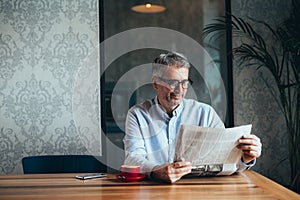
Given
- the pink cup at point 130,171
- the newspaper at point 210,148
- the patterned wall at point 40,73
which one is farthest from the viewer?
the patterned wall at point 40,73

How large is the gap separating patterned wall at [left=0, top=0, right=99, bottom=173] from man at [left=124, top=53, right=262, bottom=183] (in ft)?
3.42

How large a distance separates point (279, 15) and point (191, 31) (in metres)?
0.71

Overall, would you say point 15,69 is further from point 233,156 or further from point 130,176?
point 233,156

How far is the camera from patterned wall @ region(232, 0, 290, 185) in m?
3.02

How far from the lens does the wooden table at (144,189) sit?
1.39 m

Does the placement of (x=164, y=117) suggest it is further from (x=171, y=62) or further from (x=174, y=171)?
(x=174, y=171)

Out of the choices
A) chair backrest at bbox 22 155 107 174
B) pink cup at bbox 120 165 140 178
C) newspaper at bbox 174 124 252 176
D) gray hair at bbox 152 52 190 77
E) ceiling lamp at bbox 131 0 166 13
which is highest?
ceiling lamp at bbox 131 0 166 13

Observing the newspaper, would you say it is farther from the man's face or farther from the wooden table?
the man's face

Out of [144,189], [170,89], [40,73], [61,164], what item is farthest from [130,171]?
[40,73]

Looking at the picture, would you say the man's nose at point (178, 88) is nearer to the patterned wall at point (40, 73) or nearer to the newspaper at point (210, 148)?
the newspaper at point (210, 148)

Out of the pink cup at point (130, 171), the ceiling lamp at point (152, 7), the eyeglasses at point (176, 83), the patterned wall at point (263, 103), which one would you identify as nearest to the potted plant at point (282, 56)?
the patterned wall at point (263, 103)

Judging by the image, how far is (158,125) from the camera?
200 cm

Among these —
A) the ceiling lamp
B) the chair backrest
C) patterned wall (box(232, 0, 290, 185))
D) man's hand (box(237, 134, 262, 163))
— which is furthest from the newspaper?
the ceiling lamp

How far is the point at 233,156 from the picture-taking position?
1638 mm
